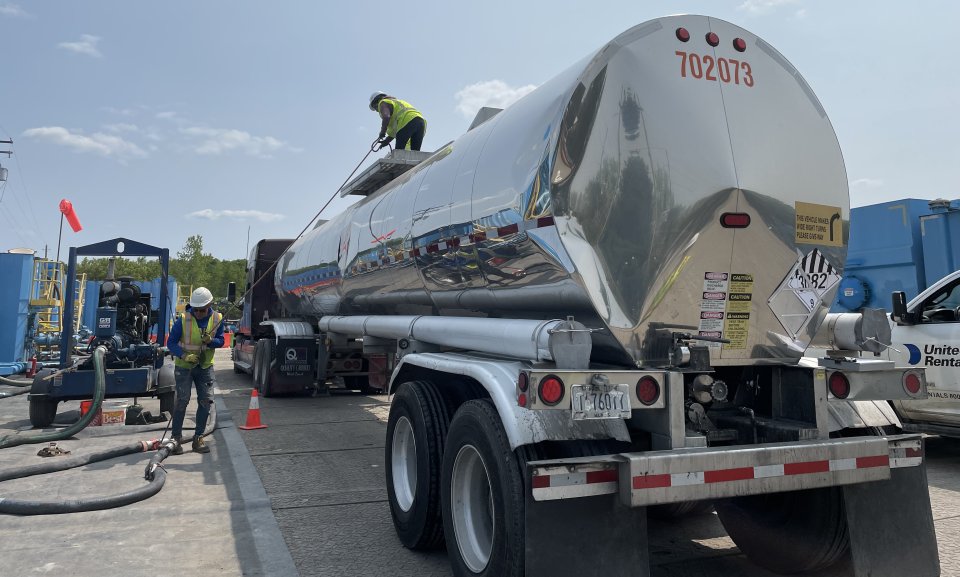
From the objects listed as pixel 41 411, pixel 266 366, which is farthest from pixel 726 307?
pixel 266 366

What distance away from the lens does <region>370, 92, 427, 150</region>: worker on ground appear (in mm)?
8617

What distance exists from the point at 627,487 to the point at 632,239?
1.26 metres

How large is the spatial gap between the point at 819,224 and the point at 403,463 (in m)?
3.18

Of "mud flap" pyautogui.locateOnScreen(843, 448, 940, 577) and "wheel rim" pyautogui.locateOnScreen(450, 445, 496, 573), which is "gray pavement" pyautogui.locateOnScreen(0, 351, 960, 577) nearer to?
"wheel rim" pyautogui.locateOnScreen(450, 445, 496, 573)

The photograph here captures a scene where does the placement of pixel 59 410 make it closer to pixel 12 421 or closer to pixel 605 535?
pixel 12 421

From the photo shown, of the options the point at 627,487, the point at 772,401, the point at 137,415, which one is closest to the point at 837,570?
the point at 772,401

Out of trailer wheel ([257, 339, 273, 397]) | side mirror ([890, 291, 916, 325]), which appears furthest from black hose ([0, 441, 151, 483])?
side mirror ([890, 291, 916, 325])

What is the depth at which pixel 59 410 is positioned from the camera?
34.6 feet

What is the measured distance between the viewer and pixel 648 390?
319 cm

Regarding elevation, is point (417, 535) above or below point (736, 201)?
below

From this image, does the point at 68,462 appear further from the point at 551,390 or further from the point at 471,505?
the point at 551,390

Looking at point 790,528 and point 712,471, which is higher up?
point 712,471

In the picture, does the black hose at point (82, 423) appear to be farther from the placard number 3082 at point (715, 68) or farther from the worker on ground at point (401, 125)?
the placard number 3082 at point (715, 68)

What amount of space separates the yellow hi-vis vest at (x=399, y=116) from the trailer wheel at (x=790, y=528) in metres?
6.19
